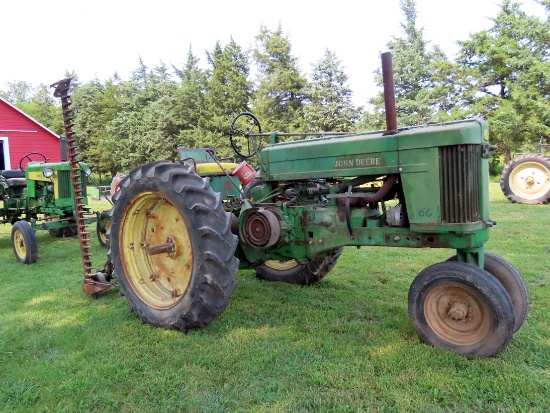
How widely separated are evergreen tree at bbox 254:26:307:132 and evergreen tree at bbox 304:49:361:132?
0.79 metres

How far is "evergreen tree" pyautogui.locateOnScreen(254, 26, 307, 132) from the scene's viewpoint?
28719mm

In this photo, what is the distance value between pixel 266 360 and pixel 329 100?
27.2m

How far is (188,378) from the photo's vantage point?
260 centimetres

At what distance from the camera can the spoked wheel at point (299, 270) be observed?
4.36 m

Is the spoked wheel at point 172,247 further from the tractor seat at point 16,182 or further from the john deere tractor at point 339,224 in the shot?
the tractor seat at point 16,182

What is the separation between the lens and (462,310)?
108 inches

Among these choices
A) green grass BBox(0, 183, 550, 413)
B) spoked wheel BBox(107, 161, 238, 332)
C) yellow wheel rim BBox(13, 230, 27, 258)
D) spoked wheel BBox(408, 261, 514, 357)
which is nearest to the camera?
green grass BBox(0, 183, 550, 413)

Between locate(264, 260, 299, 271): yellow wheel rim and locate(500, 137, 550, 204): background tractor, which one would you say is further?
locate(500, 137, 550, 204): background tractor

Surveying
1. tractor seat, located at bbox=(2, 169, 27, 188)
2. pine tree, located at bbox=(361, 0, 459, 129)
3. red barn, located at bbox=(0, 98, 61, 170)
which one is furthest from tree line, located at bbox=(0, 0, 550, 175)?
tractor seat, located at bbox=(2, 169, 27, 188)

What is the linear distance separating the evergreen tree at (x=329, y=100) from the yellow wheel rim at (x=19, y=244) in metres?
22.5

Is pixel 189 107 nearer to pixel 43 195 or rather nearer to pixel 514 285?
pixel 43 195

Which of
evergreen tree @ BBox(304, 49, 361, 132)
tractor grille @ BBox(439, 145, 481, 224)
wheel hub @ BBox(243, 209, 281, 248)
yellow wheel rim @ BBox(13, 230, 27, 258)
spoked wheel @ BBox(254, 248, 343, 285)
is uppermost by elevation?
evergreen tree @ BBox(304, 49, 361, 132)

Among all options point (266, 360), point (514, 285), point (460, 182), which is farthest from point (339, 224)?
point (514, 285)

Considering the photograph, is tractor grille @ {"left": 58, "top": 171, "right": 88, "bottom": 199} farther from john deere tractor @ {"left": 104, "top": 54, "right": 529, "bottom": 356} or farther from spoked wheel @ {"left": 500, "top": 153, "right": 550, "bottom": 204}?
spoked wheel @ {"left": 500, "top": 153, "right": 550, "bottom": 204}
